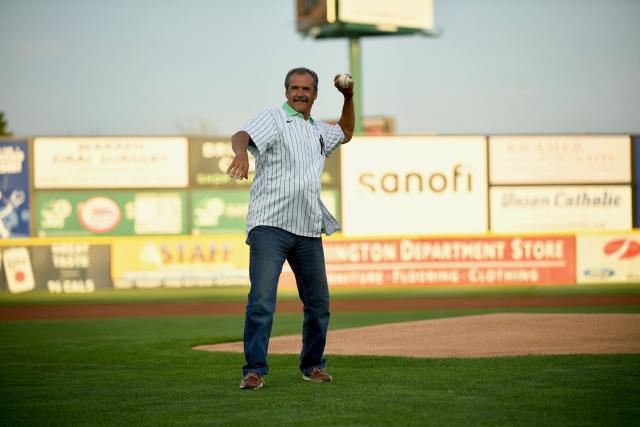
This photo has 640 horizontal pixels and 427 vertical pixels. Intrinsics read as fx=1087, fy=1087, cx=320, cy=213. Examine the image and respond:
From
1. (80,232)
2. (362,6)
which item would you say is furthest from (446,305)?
(362,6)

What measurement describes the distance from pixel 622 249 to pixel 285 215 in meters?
21.3

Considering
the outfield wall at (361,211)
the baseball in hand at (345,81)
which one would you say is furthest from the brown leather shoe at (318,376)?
the outfield wall at (361,211)

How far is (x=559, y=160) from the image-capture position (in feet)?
89.4

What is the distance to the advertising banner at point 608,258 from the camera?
1027 inches

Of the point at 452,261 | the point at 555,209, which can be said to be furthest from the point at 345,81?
the point at 555,209

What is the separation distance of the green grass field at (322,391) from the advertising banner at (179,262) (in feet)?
49.4

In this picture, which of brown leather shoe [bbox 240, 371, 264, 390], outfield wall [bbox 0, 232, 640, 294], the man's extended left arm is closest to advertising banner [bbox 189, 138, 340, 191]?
outfield wall [bbox 0, 232, 640, 294]

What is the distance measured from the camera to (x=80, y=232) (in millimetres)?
25406

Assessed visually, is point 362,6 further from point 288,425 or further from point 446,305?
point 288,425

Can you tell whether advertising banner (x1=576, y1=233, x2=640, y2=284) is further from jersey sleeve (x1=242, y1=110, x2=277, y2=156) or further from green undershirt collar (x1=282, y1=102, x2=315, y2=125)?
jersey sleeve (x1=242, y1=110, x2=277, y2=156)

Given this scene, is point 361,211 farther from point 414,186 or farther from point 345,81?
point 345,81

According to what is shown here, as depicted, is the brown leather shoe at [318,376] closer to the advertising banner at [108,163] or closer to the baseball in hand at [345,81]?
the baseball in hand at [345,81]

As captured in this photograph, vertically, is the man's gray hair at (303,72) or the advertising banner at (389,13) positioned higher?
the advertising banner at (389,13)

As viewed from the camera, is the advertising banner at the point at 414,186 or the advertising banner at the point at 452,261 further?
the advertising banner at the point at 414,186
